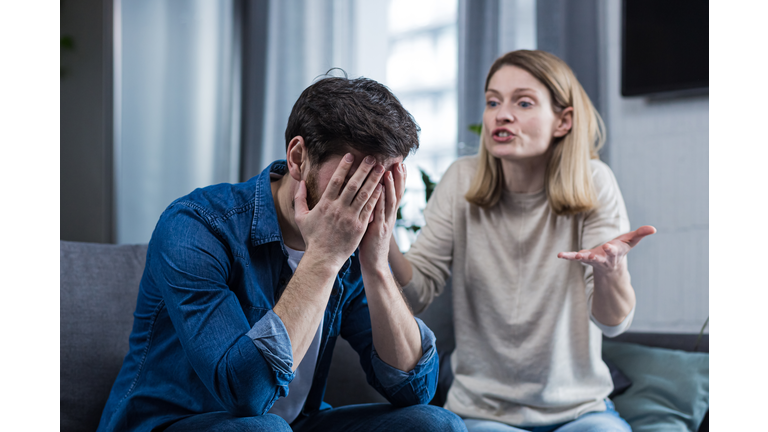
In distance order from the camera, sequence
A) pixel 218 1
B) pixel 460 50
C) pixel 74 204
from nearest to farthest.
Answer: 1. pixel 460 50
2. pixel 74 204
3. pixel 218 1

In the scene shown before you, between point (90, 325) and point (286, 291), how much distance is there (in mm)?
710

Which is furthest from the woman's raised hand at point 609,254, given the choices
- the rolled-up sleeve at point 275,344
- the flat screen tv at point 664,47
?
the flat screen tv at point 664,47

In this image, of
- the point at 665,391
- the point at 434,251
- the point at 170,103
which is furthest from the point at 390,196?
the point at 170,103

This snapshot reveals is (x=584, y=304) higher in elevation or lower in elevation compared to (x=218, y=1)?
lower

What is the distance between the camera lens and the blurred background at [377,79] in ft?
6.47

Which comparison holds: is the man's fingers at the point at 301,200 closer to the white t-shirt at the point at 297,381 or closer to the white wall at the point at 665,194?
the white t-shirt at the point at 297,381

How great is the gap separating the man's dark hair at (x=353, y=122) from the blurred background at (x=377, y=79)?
1346 mm

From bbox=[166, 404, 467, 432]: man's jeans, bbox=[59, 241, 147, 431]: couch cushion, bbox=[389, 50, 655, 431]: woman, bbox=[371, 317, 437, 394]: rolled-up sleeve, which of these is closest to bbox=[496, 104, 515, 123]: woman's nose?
bbox=[389, 50, 655, 431]: woman

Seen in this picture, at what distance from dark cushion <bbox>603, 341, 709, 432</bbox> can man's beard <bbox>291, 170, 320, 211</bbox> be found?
3.34 ft

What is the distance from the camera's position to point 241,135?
9.92 ft

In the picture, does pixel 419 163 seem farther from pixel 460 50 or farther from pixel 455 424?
pixel 455 424

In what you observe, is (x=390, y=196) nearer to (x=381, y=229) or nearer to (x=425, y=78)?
(x=381, y=229)
